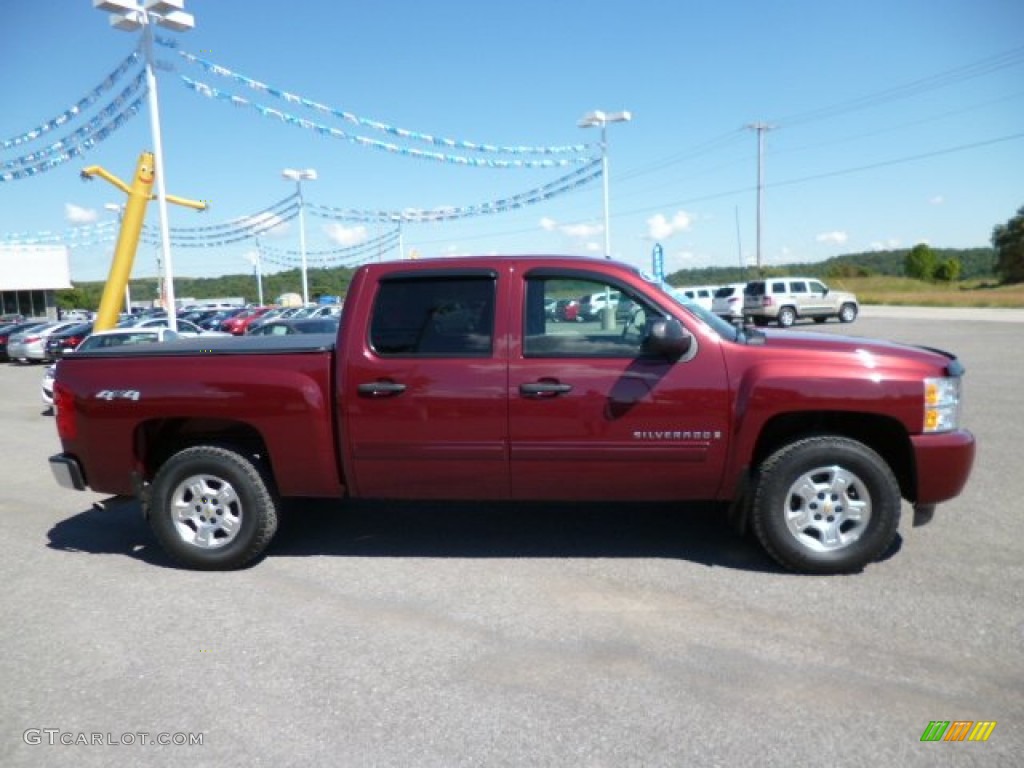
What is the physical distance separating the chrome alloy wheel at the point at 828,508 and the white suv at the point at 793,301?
93.4ft

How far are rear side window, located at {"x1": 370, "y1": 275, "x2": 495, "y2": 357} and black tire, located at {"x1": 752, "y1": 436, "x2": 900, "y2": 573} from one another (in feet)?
5.89

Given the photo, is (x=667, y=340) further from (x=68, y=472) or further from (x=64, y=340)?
(x=64, y=340)

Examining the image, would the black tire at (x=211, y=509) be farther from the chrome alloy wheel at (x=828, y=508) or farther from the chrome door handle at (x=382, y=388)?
the chrome alloy wheel at (x=828, y=508)

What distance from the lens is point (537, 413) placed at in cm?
434

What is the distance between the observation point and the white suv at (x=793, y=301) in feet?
104

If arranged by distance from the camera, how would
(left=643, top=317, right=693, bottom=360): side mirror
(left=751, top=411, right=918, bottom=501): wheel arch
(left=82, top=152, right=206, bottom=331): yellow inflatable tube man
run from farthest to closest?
1. (left=82, top=152, right=206, bottom=331): yellow inflatable tube man
2. (left=751, top=411, right=918, bottom=501): wheel arch
3. (left=643, top=317, right=693, bottom=360): side mirror

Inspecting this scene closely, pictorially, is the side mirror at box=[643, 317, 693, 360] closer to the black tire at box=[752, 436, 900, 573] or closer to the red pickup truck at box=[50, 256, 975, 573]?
the red pickup truck at box=[50, 256, 975, 573]

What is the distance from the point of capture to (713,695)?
314 centimetres

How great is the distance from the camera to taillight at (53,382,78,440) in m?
4.79

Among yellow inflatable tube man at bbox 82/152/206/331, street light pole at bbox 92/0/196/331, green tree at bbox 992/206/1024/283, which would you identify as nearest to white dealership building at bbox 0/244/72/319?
yellow inflatable tube man at bbox 82/152/206/331

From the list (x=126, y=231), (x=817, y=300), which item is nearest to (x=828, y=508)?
(x=126, y=231)

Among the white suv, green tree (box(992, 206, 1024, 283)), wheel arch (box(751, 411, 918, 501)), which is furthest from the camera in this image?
green tree (box(992, 206, 1024, 283))

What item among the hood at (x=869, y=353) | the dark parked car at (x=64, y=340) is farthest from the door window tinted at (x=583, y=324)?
the dark parked car at (x=64, y=340)

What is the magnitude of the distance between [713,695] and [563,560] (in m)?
1.68
